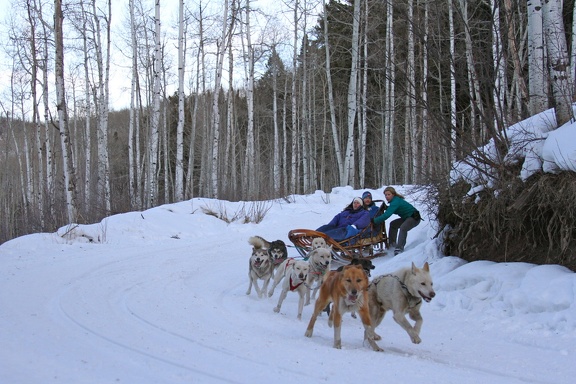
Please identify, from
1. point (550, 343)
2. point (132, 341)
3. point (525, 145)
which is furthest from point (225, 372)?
point (525, 145)

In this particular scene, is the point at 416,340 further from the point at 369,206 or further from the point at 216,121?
the point at 216,121

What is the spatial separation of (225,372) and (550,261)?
4.43 meters

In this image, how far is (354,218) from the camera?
405 inches

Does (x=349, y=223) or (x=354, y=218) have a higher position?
(x=354, y=218)

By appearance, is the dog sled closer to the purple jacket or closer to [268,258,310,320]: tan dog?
the purple jacket

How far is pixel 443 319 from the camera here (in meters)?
6.20

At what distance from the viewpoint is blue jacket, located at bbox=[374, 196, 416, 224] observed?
10023 millimetres

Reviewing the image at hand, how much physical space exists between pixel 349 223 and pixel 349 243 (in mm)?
473

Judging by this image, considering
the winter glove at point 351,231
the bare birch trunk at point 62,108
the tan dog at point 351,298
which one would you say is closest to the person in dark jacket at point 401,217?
the winter glove at point 351,231

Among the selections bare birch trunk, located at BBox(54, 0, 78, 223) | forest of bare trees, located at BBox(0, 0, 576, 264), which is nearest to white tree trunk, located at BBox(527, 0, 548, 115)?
forest of bare trees, located at BBox(0, 0, 576, 264)

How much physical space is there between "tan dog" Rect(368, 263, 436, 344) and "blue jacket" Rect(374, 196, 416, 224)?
15.8ft

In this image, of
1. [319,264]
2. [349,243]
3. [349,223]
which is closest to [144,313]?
[319,264]

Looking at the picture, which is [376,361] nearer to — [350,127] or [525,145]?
[525,145]

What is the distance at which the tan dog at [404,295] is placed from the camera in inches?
194
